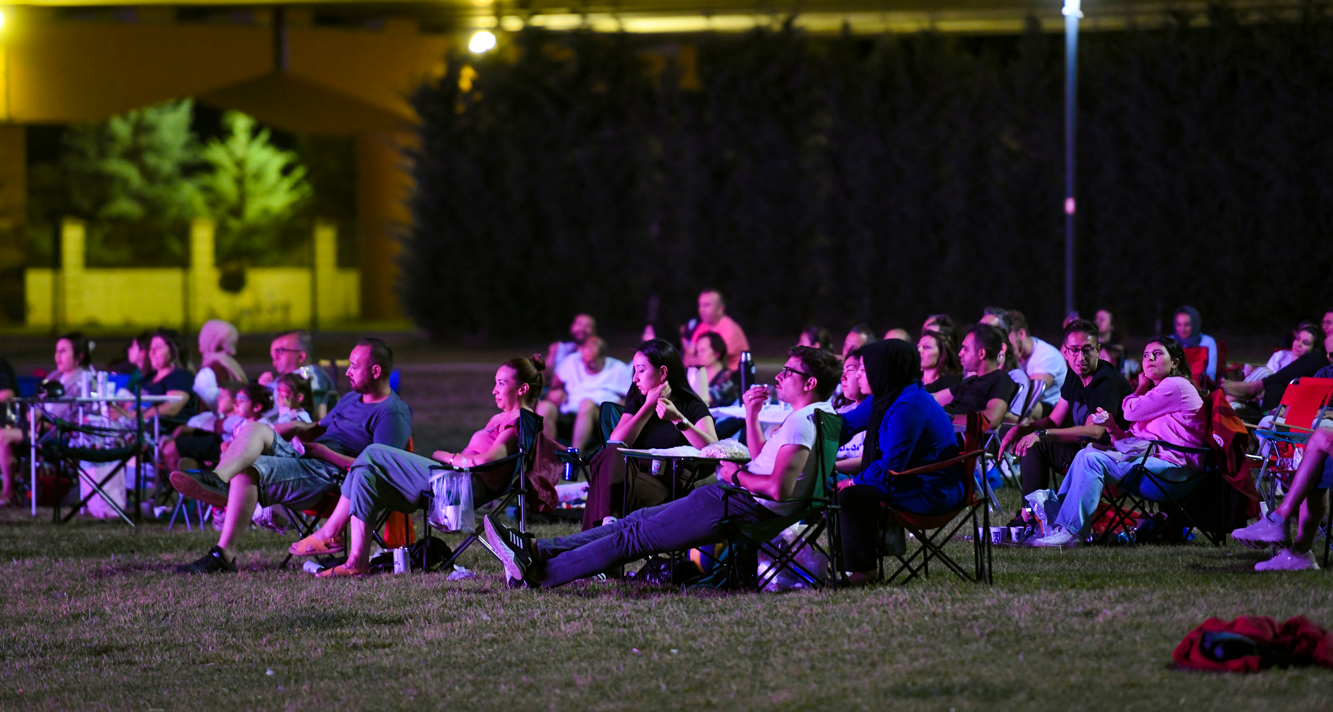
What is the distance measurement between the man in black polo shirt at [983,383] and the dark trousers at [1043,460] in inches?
12.4

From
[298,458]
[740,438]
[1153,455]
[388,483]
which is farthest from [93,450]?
[1153,455]

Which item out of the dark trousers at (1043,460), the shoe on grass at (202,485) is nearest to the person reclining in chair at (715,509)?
the shoe on grass at (202,485)

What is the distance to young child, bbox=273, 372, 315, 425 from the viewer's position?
7.80 metres

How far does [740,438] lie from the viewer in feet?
30.8

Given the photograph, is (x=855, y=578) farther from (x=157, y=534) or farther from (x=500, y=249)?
(x=500, y=249)

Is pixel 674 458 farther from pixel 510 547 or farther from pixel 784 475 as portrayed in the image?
pixel 510 547

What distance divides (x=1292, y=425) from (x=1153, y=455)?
65cm

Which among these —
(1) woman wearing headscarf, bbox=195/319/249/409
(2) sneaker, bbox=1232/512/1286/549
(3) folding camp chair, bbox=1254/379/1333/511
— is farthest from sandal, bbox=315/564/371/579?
(3) folding camp chair, bbox=1254/379/1333/511

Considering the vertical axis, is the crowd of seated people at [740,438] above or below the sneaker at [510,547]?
above

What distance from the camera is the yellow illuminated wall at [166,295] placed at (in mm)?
Answer: 23047

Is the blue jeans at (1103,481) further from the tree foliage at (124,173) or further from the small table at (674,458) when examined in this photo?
the tree foliage at (124,173)

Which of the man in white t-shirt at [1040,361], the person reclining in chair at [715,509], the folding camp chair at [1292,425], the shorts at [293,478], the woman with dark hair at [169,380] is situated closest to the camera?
the person reclining in chair at [715,509]

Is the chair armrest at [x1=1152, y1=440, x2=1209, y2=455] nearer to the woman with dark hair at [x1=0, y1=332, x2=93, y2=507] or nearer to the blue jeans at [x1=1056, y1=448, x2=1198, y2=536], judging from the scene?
the blue jeans at [x1=1056, y1=448, x2=1198, y2=536]

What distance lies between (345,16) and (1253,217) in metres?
15.6
